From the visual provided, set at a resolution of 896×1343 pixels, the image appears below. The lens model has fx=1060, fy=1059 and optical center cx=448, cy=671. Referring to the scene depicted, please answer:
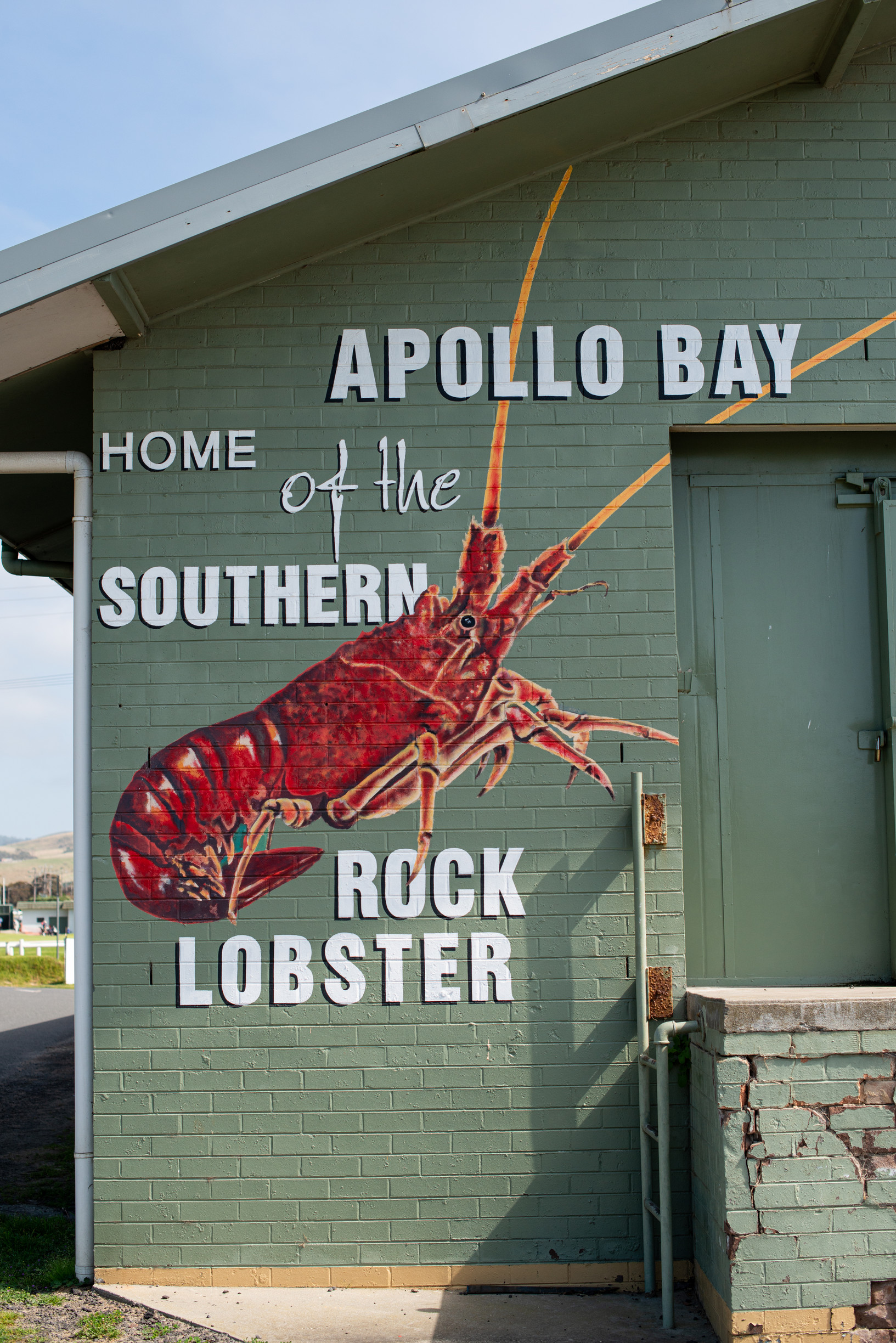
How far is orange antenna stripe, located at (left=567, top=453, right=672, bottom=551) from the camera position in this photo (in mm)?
4777

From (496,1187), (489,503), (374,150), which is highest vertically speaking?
(374,150)

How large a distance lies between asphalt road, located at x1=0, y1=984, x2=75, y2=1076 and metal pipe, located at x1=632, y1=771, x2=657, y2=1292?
7607 millimetres

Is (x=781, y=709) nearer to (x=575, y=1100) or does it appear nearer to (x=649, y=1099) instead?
(x=649, y=1099)

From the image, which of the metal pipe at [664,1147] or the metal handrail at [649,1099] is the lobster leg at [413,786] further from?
the metal pipe at [664,1147]

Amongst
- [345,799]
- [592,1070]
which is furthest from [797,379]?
[592,1070]

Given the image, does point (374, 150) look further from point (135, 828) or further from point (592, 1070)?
point (592, 1070)

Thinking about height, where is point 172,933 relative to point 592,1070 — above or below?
above

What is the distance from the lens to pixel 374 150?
438cm

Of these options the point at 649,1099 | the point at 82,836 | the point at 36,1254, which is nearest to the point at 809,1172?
the point at 649,1099

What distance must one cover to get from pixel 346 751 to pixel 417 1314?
227cm

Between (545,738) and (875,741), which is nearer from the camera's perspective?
(545,738)

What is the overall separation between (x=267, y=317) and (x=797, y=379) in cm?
245

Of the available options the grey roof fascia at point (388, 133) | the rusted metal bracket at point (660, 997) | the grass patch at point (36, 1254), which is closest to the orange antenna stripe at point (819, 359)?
the grey roof fascia at point (388, 133)

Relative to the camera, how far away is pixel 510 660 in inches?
186
